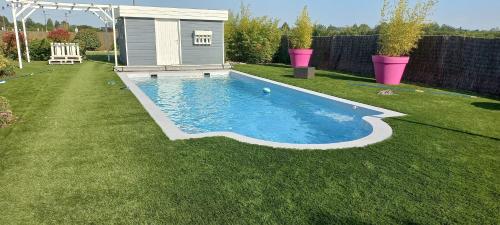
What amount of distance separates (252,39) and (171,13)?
577 cm

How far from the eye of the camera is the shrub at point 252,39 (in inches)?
843

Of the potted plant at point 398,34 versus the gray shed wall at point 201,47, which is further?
the gray shed wall at point 201,47

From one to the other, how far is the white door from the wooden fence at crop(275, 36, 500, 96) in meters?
9.32

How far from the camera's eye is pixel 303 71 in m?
13.5

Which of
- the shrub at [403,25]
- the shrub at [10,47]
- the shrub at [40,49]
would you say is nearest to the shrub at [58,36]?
the shrub at [40,49]

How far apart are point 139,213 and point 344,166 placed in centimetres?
250

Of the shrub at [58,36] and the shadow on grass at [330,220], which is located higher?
the shrub at [58,36]

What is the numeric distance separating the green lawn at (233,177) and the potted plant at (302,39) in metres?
12.4

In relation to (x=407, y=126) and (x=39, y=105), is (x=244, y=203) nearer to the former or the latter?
(x=407, y=126)

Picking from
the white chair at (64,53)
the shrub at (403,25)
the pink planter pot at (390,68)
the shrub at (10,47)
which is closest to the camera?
the shrub at (403,25)

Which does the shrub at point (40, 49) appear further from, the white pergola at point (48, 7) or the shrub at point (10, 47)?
the white pergola at point (48, 7)

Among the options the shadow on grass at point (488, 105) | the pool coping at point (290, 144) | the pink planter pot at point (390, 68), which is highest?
the pink planter pot at point (390, 68)

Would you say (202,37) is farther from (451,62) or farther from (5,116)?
(5,116)

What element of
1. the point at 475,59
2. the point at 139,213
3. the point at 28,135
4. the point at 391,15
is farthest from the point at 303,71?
the point at 139,213
